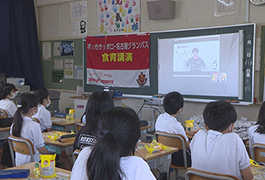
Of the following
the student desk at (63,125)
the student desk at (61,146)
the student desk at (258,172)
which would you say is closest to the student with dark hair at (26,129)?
the student desk at (61,146)

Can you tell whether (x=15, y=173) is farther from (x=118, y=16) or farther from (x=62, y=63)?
(x=62, y=63)

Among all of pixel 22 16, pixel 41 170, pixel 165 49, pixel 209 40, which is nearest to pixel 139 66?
pixel 165 49

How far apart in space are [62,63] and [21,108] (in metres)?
5.01

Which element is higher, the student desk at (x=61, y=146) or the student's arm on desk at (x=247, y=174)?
the student's arm on desk at (x=247, y=174)

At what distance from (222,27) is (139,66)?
189 centimetres

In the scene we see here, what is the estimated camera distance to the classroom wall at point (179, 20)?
16.0ft

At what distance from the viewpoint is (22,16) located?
773 cm

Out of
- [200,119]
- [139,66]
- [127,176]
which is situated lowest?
[200,119]

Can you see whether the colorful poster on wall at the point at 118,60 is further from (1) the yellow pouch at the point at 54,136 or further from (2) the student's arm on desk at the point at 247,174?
(2) the student's arm on desk at the point at 247,174

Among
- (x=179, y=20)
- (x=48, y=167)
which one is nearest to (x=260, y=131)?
(x=48, y=167)

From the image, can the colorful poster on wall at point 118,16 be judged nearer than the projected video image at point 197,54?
No

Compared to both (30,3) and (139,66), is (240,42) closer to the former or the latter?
(139,66)

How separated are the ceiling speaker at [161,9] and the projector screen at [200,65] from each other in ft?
1.47

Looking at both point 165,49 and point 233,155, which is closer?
point 233,155
